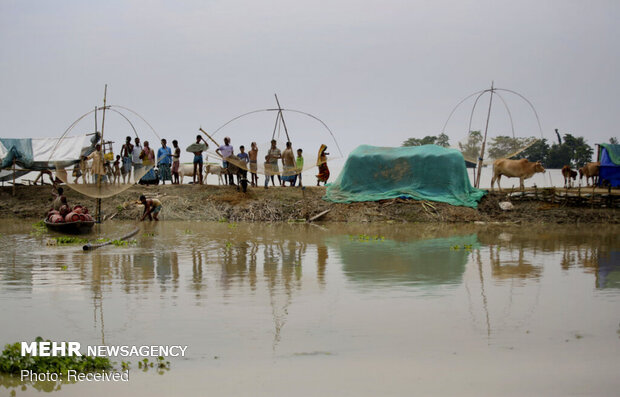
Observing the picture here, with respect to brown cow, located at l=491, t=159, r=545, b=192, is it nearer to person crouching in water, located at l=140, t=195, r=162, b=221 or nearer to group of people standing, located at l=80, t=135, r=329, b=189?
group of people standing, located at l=80, t=135, r=329, b=189

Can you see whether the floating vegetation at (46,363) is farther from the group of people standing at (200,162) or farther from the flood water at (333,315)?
the group of people standing at (200,162)

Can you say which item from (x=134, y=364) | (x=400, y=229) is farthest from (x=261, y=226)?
(x=134, y=364)

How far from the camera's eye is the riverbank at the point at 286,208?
677 inches

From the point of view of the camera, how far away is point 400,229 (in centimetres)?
1524

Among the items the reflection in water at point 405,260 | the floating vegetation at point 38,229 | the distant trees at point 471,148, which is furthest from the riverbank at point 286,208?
the reflection in water at point 405,260

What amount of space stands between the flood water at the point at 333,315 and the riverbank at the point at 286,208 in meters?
5.69

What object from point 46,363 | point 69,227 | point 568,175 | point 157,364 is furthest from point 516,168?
point 46,363

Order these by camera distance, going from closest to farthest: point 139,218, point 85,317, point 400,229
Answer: point 85,317, point 400,229, point 139,218

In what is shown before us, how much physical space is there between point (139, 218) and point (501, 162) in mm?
10556

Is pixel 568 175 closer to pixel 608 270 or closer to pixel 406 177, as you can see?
pixel 406 177

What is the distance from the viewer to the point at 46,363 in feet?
15.3

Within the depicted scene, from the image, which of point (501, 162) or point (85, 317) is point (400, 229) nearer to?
point (501, 162)

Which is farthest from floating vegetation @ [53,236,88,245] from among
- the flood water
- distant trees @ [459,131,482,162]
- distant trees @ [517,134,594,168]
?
distant trees @ [517,134,594,168]

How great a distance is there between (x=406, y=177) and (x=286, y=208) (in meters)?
3.43
